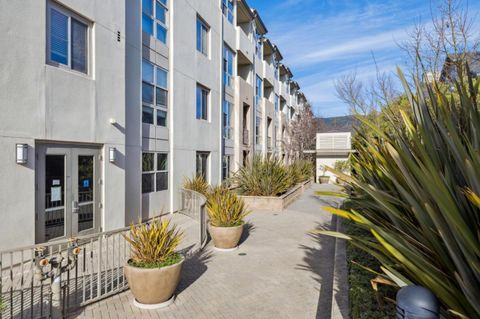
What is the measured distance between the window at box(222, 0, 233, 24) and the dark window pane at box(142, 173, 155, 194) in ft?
42.9

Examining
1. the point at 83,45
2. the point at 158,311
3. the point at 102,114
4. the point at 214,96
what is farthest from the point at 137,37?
the point at 158,311

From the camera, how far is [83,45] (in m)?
8.62

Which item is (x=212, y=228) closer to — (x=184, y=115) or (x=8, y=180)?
(x=8, y=180)

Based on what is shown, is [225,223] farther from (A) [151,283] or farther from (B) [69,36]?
(B) [69,36]

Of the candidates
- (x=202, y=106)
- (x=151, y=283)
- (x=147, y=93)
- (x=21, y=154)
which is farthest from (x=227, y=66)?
(x=151, y=283)

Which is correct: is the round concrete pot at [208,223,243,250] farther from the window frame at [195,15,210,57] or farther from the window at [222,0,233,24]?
the window at [222,0,233,24]

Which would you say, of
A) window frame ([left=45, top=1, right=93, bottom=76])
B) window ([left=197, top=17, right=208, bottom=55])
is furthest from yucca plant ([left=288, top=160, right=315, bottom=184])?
window frame ([left=45, top=1, right=93, bottom=76])

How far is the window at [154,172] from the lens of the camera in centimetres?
1207

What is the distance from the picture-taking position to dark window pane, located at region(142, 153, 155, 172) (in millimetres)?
12008

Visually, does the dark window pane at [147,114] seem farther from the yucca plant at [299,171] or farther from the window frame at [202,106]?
the yucca plant at [299,171]

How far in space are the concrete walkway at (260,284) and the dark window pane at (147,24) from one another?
8.85m

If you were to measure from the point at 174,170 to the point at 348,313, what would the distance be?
35.9 ft

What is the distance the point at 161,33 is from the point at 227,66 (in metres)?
8.27

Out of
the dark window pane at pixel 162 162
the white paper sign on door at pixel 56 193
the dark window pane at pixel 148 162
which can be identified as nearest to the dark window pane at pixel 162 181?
the dark window pane at pixel 162 162
